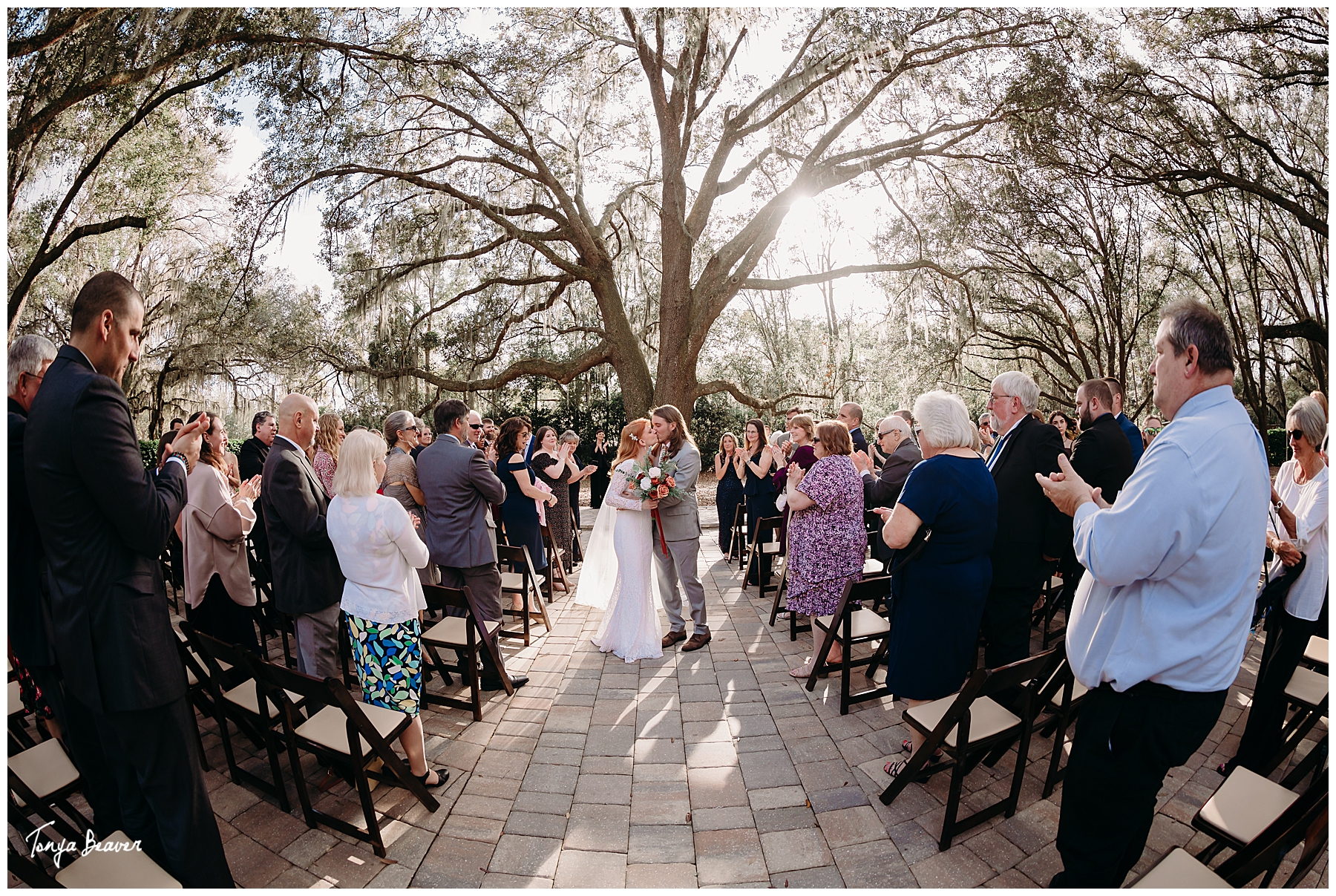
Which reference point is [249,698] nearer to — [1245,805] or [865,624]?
[865,624]

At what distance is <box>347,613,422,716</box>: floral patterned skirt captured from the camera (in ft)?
11.8

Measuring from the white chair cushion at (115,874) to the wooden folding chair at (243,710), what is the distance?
3.37 feet

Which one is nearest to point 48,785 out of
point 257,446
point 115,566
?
point 115,566

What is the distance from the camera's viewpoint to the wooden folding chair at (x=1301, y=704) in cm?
317

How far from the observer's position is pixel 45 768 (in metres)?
2.83

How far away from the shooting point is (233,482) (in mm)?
5324

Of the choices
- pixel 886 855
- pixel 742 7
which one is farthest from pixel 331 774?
pixel 742 7

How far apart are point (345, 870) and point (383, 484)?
3.37 m

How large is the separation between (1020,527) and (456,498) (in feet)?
12.4

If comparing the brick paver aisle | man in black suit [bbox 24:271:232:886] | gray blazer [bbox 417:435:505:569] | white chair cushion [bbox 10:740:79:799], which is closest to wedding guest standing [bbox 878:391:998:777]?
the brick paver aisle

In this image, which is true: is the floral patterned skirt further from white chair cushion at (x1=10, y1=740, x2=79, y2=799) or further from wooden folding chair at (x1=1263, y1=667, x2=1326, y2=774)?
wooden folding chair at (x1=1263, y1=667, x2=1326, y2=774)

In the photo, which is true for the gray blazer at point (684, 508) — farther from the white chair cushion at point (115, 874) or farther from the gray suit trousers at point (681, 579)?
the white chair cushion at point (115, 874)

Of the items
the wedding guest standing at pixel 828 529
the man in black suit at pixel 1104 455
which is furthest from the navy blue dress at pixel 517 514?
the man in black suit at pixel 1104 455

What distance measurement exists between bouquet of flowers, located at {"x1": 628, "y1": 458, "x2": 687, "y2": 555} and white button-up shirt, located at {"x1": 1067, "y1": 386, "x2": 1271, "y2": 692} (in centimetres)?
343
